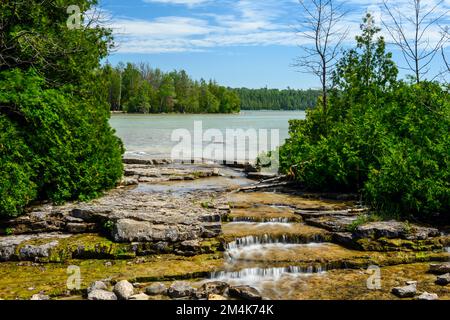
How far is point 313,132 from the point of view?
2053cm

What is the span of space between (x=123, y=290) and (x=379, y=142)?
1035cm

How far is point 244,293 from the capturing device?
802cm

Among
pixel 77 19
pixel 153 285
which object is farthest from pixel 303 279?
pixel 77 19

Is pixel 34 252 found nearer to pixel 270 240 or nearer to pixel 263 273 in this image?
pixel 263 273

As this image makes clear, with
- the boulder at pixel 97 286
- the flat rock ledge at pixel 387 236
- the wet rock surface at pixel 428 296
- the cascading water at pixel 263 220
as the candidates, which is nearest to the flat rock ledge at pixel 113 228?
the cascading water at pixel 263 220

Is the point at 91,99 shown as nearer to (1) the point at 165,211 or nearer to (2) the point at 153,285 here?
(1) the point at 165,211

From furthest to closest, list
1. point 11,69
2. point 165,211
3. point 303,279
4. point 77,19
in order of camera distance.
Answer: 1. point 77,19
2. point 11,69
3. point 165,211
4. point 303,279

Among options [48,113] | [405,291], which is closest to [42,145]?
[48,113]

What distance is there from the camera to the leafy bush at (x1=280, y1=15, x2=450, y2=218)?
12516 millimetres

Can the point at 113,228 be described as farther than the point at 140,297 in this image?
Yes

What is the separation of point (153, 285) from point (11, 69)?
7.82 metres

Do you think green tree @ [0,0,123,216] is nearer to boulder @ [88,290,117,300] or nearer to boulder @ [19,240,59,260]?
boulder @ [19,240,59,260]

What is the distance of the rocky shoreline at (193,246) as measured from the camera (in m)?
8.48

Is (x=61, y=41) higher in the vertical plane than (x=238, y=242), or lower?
higher
